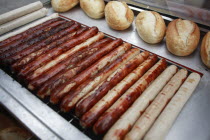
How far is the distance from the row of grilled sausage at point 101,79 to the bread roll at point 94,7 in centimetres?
52

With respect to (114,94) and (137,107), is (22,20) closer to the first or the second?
(114,94)

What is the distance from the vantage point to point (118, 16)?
2.97 metres

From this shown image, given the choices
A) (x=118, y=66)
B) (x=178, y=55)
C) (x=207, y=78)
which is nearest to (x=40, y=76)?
(x=118, y=66)

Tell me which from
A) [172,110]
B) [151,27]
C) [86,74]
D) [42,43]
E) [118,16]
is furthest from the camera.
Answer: [118,16]

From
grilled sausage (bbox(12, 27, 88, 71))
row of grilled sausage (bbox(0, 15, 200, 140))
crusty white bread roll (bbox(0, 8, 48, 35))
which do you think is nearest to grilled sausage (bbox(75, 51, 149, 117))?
row of grilled sausage (bbox(0, 15, 200, 140))

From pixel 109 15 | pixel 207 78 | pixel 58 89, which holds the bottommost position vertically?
pixel 207 78

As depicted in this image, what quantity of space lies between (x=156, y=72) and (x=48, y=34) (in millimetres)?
1889

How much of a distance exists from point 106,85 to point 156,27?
48.9 inches

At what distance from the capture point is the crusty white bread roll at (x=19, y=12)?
3.27m

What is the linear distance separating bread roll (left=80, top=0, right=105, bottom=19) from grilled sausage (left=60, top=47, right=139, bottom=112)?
1228mm

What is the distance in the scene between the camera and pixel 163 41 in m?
2.90

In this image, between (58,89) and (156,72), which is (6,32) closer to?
(58,89)

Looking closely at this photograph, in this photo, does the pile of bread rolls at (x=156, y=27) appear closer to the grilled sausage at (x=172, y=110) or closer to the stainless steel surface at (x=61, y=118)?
the stainless steel surface at (x=61, y=118)

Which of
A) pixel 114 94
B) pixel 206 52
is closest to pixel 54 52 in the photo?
pixel 114 94
